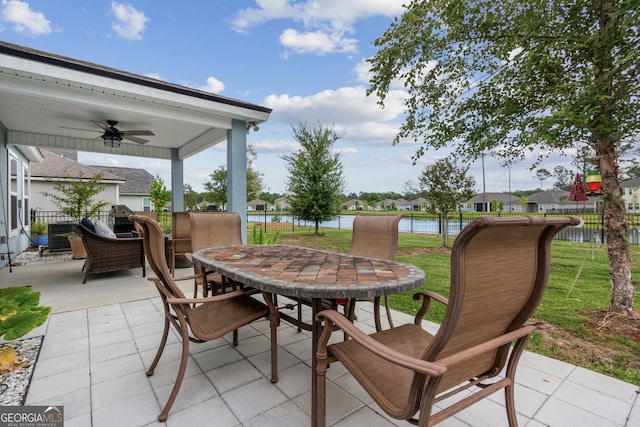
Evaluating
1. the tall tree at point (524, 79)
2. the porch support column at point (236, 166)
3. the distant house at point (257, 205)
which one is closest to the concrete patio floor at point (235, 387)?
the tall tree at point (524, 79)

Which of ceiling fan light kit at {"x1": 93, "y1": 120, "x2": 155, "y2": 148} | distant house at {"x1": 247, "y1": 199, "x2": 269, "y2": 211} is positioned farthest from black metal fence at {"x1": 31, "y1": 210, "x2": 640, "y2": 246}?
distant house at {"x1": 247, "y1": 199, "x2": 269, "y2": 211}

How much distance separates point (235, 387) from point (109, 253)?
13.2ft

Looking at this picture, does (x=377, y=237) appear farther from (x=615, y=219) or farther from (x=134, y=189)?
(x=134, y=189)

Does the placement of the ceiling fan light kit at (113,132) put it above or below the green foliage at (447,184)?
above

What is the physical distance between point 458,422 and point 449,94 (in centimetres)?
317

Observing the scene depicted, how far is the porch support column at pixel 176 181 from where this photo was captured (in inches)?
347

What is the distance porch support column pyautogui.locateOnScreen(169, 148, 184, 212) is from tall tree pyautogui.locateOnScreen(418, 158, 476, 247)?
721 centimetres

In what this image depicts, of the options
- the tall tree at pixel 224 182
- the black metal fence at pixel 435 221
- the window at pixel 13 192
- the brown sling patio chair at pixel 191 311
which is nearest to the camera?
the brown sling patio chair at pixel 191 311

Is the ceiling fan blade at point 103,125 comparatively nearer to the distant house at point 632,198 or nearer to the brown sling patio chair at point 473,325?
the brown sling patio chair at point 473,325

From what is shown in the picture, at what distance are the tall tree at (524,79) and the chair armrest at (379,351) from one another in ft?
7.70

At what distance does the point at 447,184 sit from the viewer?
845cm

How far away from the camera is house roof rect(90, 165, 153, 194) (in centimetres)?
2069

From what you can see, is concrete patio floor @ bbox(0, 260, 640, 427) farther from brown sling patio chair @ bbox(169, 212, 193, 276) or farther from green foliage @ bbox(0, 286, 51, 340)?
brown sling patio chair @ bbox(169, 212, 193, 276)

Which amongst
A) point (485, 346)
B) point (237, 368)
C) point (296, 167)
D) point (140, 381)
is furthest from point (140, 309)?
point (296, 167)
